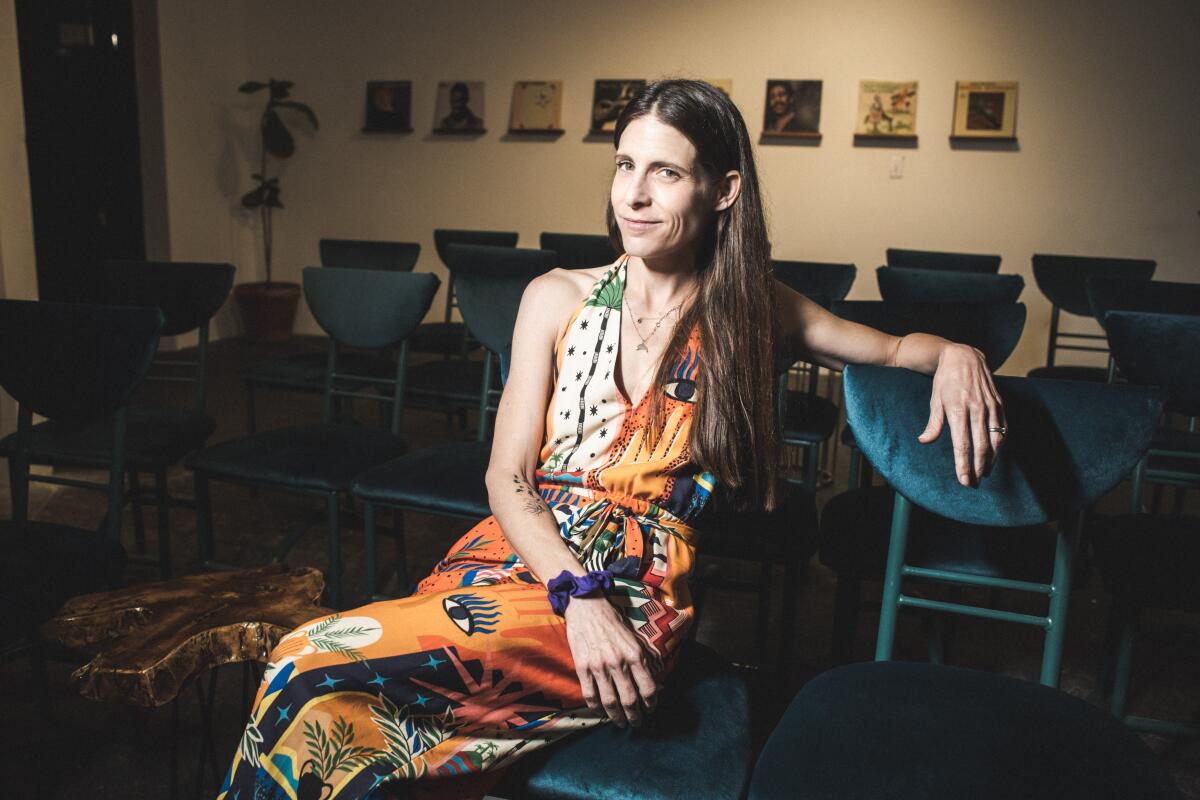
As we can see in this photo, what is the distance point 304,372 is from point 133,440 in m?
0.85

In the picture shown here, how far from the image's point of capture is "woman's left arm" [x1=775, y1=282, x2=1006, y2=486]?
1205mm

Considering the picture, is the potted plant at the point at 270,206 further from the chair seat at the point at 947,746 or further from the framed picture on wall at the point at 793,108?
the chair seat at the point at 947,746

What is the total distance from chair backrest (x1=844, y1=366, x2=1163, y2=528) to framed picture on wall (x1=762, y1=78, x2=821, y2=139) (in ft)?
16.8

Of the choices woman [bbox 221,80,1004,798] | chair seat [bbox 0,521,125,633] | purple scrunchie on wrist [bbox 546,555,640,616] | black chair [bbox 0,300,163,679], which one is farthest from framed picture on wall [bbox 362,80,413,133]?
purple scrunchie on wrist [bbox 546,555,640,616]

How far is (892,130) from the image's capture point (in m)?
5.88

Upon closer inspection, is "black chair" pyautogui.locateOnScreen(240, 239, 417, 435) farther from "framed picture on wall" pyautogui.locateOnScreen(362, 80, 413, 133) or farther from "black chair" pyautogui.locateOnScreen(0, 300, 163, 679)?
"framed picture on wall" pyautogui.locateOnScreen(362, 80, 413, 133)

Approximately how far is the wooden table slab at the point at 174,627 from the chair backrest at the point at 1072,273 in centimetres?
400

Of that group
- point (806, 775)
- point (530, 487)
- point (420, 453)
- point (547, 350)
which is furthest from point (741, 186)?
point (420, 453)

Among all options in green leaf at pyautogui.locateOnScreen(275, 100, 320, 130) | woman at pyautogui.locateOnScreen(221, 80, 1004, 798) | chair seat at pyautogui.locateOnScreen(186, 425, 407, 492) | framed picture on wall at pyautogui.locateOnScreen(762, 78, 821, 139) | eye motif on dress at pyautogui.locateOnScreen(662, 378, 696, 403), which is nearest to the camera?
woman at pyautogui.locateOnScreen(221, 80, 1004, 798)

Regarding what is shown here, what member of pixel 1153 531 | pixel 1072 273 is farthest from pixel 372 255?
pixel 1153 531

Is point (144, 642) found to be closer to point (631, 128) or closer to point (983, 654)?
point (631, 128)

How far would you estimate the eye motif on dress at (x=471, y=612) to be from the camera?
1.10 metres

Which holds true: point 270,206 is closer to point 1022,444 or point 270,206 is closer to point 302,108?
point 302,108

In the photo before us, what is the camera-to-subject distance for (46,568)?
1.55 meters
